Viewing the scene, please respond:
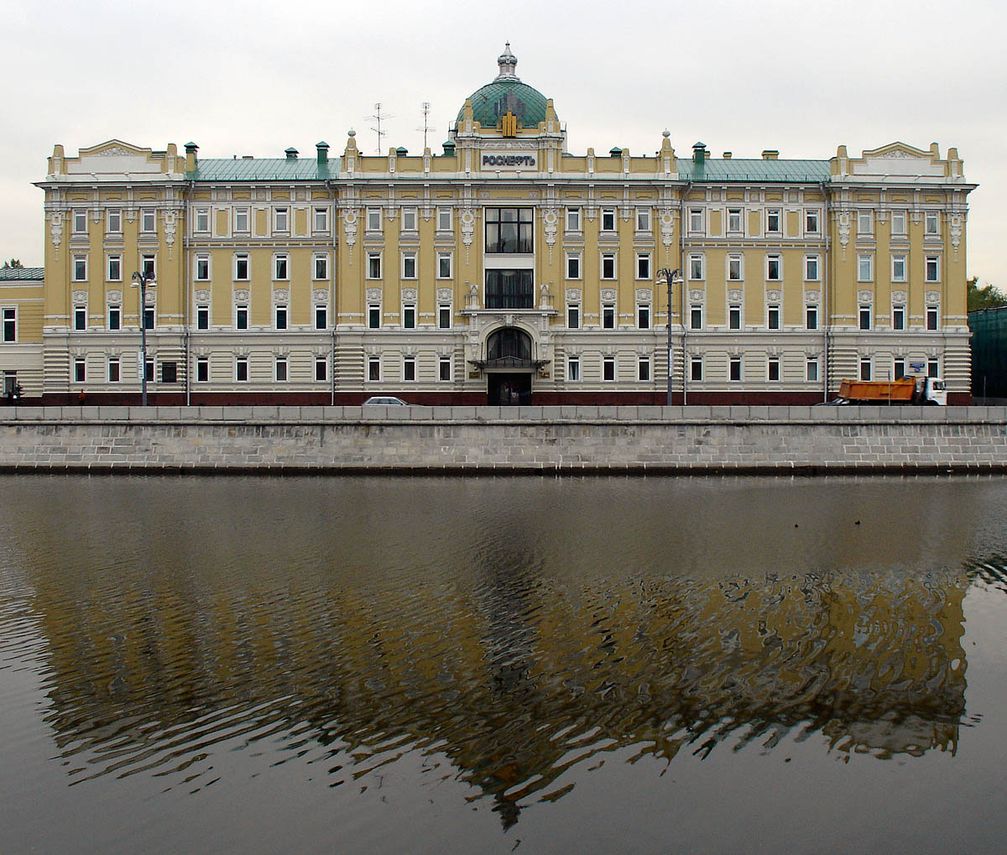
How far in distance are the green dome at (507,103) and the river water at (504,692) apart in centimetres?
5400

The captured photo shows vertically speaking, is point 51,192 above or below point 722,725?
above

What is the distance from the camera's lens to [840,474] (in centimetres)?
4925

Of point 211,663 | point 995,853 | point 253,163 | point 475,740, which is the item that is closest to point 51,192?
point 253,163

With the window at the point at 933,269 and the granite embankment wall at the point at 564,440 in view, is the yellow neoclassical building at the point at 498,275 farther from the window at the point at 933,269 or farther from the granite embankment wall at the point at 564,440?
the granite embankment wall at the point at 564,440

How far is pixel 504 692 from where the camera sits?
15859 millimetres

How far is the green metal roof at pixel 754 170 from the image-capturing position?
7644 centimetres

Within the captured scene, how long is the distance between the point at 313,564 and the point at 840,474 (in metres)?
30.6

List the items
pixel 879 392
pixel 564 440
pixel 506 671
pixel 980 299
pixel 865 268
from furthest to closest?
pixel 980 299 → pixel 865 268 → pixel 879 392 → pixel 564 440 → pixel 506 671

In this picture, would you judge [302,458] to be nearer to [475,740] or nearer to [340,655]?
[340,655]

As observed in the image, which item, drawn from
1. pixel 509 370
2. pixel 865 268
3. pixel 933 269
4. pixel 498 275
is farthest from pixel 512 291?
pixel 933 269

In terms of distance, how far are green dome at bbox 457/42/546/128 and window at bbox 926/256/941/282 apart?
95.5 feet

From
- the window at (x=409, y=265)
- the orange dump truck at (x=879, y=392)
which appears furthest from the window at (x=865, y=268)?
the window at (x=409, y=265)

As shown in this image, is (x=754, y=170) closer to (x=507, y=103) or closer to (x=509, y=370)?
(x=507, y=103)

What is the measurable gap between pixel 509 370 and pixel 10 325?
1431 inches
